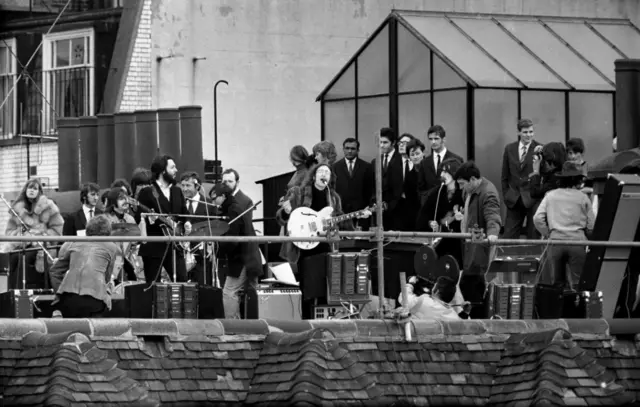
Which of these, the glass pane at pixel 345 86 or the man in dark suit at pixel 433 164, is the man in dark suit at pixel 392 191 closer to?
the man in dark suit at pixel 433 164

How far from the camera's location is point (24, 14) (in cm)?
4525

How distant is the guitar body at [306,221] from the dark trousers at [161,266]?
1.44m

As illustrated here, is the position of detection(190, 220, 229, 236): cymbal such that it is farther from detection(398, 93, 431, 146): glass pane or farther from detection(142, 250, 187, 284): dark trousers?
detection(398, 93, 431, 146): glass pane

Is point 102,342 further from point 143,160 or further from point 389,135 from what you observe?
point 143,160

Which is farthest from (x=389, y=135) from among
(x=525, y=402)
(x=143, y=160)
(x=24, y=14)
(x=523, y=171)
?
(x=24, y=14)

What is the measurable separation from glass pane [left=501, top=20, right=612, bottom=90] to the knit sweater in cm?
1037

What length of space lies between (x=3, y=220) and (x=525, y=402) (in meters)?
21.8

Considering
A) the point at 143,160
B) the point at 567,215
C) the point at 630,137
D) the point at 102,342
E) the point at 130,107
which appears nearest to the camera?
the point at 102,342

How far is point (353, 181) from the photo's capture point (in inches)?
1083

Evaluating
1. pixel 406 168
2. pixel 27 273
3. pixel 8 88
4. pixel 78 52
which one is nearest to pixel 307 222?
pixel 406 168

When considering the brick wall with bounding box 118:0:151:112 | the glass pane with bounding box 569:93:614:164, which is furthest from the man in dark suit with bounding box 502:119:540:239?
the brick wall with bounding box 118:0:151:112

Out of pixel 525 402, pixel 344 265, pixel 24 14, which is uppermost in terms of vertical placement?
pixel 24 14

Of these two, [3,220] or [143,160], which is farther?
[3,220]

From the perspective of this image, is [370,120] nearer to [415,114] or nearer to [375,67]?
[375,67]
